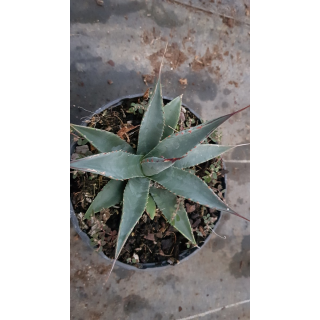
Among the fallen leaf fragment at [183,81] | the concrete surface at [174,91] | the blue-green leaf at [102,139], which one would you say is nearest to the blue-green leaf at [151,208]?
the blue-green leaf at [102,139]

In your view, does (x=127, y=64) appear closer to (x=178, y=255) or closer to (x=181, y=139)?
(x=181, y=139)

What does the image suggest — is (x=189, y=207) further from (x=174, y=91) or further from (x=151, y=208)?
(x=174, y=91)

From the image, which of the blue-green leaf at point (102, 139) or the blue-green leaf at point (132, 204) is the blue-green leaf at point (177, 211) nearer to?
the blue-green leaf at point (132, 204)

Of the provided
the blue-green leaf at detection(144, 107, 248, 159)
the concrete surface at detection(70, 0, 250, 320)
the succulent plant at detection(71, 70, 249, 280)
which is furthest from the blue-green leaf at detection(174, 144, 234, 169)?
the concrete surface at detection(70, 0, 250, 320)

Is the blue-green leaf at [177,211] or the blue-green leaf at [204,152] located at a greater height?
the blue-green leaf at [204,152]

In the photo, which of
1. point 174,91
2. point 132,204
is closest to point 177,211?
point 132,204
